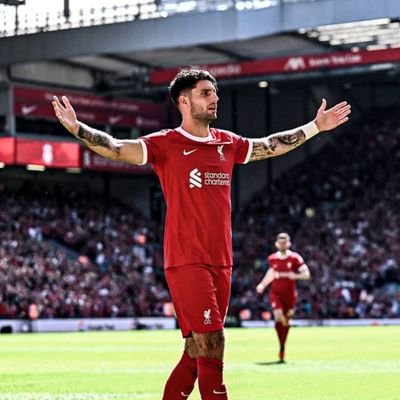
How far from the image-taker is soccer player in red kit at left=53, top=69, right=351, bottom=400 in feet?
28.1

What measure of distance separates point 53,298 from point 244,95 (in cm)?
2492

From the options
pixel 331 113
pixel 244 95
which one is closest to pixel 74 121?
pixel 331 113

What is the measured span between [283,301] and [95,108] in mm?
39956

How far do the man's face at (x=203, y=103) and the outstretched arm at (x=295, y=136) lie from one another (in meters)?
0.74

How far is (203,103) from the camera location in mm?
8977

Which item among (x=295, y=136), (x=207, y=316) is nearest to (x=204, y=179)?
(x=207, y=316)

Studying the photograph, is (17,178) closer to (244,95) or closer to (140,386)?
(244,95)

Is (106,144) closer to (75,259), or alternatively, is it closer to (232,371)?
(232,371)

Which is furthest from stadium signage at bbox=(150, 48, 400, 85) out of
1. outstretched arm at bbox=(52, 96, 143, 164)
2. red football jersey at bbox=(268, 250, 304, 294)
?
outstretched arm at bbox=(52, 96, 143, 164)

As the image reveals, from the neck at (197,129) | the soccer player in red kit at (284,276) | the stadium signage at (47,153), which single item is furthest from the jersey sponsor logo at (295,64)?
the neck at (197,129)

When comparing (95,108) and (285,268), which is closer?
(285,268)

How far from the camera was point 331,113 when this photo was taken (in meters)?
9.73

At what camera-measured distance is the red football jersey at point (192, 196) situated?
8.71 m

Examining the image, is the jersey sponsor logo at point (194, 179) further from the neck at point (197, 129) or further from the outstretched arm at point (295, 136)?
the outstretched arm at point (295, 136)
